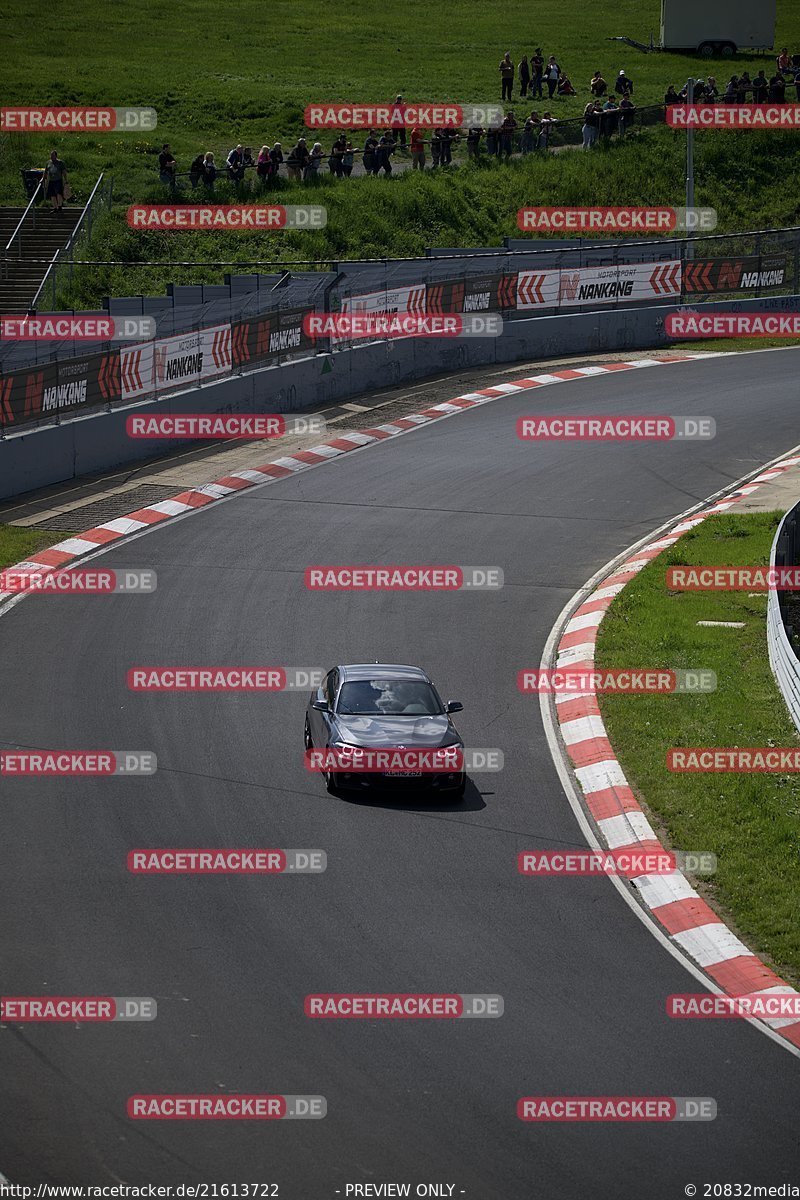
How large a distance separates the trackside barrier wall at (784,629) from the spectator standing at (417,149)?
1359 inches

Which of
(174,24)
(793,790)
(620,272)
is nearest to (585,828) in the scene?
(793,790)

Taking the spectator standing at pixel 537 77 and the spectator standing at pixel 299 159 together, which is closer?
the spectator standing at pixel 299 159

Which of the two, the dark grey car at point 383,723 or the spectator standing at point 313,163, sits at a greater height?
the spectator standing at point 313,163

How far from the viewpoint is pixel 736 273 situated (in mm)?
39094

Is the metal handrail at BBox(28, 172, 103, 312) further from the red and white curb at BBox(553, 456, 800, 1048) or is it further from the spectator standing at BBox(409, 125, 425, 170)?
the red and white curb at BBox(553, 456, 800, 1048)

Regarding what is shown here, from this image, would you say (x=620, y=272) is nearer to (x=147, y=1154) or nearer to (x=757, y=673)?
(x=757, y=673)

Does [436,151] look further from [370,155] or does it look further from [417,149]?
[370,155]

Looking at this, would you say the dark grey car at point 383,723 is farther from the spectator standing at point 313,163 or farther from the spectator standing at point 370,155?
the spectator standing at point 370,155

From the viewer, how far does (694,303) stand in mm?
39062

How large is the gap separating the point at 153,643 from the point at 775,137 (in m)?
47.9

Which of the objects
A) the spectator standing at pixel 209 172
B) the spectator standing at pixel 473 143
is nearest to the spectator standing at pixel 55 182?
the spectator standing at pixel 209 172

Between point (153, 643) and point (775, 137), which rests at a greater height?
point (775, 137)

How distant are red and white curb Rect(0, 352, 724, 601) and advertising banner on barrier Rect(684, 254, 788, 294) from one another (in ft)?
8.69

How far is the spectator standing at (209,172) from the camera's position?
4803 centimetres
